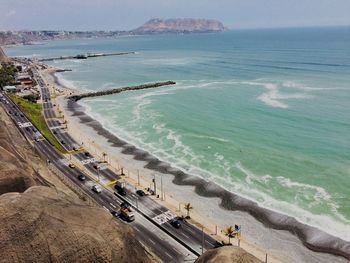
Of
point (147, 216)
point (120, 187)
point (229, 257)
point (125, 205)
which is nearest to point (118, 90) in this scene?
point (120, 187)

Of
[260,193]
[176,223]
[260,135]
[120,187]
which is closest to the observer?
[176,223]

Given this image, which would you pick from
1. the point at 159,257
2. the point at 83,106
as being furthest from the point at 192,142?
the point at 83,106

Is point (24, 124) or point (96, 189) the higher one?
point (24, 124)

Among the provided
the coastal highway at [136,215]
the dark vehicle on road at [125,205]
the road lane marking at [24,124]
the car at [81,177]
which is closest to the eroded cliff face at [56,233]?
the coastal highway at [136,215]

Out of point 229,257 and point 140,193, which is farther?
point 140,193

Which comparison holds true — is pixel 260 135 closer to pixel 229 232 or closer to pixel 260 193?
pixel 260 193

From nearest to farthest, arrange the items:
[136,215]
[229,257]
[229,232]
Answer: [229,257]
[229,232]
[136,215]
